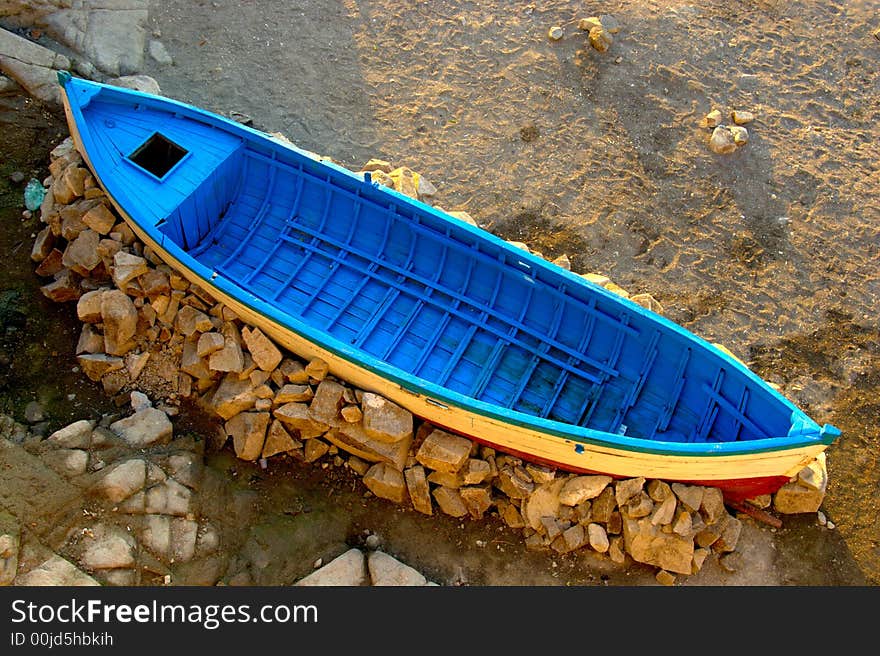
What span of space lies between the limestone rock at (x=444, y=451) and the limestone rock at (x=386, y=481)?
1.45ft

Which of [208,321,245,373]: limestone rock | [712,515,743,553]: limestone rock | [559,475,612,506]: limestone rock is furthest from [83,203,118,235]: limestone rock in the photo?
[712,515,743,553]: limestone rock

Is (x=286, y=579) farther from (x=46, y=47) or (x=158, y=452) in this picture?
(x=46, y=47)

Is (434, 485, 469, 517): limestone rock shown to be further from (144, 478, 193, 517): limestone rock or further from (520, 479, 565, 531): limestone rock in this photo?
(144, 478, 193, 517): limestone rock

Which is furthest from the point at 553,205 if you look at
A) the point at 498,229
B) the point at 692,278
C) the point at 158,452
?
the point at 158,452

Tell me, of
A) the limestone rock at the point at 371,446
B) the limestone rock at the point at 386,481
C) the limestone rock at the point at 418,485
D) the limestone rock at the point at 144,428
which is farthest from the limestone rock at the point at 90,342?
the limestone rock at the point at 418,485

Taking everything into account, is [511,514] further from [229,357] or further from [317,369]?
[229,357]

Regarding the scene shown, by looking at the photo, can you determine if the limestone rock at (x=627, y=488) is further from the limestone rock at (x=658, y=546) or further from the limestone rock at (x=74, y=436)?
the limestone rock at (x=74, y=436)

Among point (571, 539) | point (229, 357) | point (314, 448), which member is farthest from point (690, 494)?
point (229, 357)

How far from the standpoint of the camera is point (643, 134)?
48.0ft

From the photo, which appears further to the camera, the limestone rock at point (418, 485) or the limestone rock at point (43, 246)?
the limestone rock at point (43, 246)

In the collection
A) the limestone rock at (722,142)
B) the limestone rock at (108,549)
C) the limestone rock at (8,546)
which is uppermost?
the limestone rock at (722,142)

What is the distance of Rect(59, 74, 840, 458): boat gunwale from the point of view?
947cm

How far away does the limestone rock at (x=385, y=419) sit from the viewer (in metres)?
10.7

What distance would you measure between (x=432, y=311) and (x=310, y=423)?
228cm
